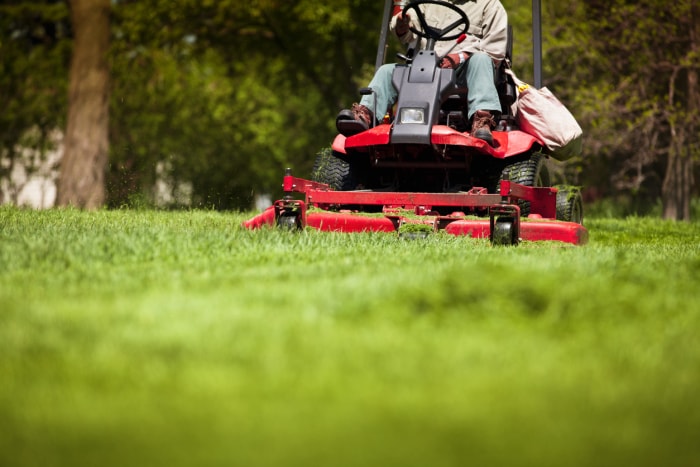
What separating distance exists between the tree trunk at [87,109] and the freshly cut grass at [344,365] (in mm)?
11852

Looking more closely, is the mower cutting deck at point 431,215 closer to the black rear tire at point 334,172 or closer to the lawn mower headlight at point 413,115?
the black rear tire at point 334,172

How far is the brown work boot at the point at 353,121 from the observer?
6961 mm

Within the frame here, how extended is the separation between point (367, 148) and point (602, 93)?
362 inches

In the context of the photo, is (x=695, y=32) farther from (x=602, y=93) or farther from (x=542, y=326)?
(x=542, y=326)

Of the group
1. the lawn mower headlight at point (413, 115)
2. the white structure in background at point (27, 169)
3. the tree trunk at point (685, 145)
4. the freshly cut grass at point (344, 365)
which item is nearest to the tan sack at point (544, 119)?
the lawn mower headlight at point (413, 115)

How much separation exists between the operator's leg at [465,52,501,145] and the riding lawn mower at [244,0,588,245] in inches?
6.3

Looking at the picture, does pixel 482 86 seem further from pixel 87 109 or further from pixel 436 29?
pixel 87 109

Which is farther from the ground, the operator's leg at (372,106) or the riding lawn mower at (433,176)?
the operator's leg at (372,106)

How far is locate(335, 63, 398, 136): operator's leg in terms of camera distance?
6988mm

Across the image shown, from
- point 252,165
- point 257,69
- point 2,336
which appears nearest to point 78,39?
point 257,69

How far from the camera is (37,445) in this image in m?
1.91

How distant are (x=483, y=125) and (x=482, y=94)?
0.81 feet

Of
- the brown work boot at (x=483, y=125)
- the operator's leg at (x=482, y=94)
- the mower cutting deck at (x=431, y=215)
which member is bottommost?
the mower cutting deck at (x=431, y=215)

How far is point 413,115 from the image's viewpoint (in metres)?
6.72
